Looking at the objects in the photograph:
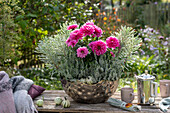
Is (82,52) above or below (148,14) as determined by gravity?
below

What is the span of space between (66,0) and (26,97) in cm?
234

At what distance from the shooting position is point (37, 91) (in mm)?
2127

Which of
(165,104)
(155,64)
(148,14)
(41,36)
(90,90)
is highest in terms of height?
(148,14)

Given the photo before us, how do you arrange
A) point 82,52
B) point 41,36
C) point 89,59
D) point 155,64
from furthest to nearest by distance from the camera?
point 155,64 < point 41,36 < point 89,59 < point 82,52

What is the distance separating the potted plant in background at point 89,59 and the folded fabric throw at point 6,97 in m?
0.39

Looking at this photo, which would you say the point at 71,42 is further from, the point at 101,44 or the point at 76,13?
the point at 76,13

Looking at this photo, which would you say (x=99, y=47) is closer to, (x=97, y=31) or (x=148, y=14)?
(x=97, y=31)

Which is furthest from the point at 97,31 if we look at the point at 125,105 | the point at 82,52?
the point at 125,105

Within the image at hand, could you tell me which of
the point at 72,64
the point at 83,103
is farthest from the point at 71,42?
the point at 83,103

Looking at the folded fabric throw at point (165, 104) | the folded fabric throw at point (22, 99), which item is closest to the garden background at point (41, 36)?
the folded fabric throw at point (22, 99)

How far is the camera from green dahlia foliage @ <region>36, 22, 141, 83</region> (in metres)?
1.80

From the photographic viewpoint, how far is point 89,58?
1.86 m

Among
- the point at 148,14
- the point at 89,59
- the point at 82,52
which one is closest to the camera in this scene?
the point at 82,52

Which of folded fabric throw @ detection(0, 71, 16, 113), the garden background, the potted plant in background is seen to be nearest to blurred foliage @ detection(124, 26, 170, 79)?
the garden background
